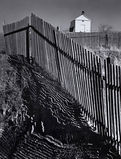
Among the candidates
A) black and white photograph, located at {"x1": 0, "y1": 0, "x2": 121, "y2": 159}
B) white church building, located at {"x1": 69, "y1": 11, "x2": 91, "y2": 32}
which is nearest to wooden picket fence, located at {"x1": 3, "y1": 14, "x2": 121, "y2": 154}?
black and white photograph, located at {"x1": 0, "y1": 0, "x2": 121, "y2": 159}

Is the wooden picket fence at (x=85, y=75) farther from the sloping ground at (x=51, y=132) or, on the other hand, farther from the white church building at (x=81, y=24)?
the white church building at (x=81, y=24)

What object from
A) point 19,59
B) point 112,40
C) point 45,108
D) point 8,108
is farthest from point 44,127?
point 112,40

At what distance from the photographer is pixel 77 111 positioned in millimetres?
5902

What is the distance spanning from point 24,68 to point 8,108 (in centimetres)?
125

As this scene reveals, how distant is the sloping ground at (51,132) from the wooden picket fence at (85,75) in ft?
0.50

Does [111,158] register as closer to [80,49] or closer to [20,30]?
[80,49]

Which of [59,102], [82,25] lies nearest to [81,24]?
[82,25]

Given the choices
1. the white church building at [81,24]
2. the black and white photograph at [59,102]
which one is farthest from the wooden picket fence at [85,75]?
the white church building at [81,24]

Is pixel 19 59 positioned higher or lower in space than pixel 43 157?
higher

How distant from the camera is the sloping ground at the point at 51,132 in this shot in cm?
519

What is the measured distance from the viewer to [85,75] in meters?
5.57

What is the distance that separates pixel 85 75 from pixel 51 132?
1.08 meters

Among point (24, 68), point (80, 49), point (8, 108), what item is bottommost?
point (8, 108)

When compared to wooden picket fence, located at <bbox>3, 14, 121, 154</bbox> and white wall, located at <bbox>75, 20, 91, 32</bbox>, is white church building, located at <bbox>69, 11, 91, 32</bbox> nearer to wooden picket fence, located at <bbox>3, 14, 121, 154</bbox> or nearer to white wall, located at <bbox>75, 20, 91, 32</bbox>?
white wall, located at <bbox>75, 20, 91, 32</bbox>
